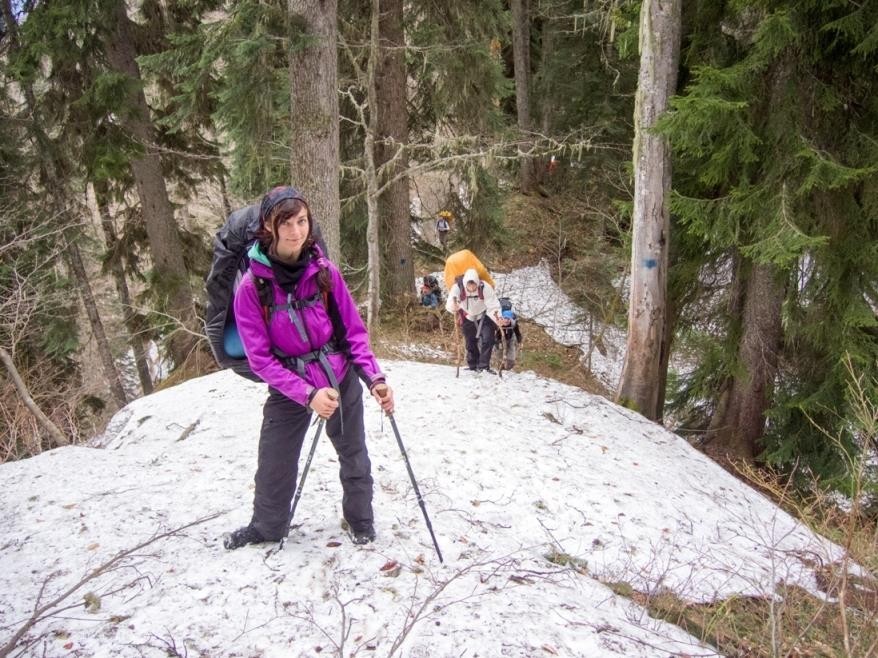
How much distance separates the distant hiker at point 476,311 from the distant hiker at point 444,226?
5.49 m

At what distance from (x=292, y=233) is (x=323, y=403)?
3.01ft

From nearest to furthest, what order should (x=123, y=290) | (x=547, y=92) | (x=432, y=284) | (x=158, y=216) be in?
(x=432, y=284)
(x=158, y=216)
(x=123, y=290)
(x=547, y=92)

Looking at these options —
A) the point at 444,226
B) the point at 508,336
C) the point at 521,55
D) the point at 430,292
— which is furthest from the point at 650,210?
the point at 521,55

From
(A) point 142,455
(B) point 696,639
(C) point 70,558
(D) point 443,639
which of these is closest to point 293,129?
(A) point 142,455

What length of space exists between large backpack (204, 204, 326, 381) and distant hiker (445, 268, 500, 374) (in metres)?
4.19

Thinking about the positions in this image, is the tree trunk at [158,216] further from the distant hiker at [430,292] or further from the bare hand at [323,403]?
the bare hand at [323,403]

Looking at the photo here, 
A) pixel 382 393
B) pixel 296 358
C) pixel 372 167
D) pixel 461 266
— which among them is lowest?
pixel 382 393

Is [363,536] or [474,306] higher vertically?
[474,306]

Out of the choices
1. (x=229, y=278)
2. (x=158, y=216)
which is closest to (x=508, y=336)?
(x=229, y=278)

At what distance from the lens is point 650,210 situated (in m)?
7.09

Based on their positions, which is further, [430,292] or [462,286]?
[430,292]

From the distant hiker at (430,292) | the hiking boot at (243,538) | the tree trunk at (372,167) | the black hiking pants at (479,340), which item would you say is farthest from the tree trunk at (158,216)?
the hiking boot at (243,538)

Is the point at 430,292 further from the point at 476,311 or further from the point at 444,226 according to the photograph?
the point at 476,311

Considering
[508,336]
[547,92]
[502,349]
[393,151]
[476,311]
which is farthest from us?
[547,92]
